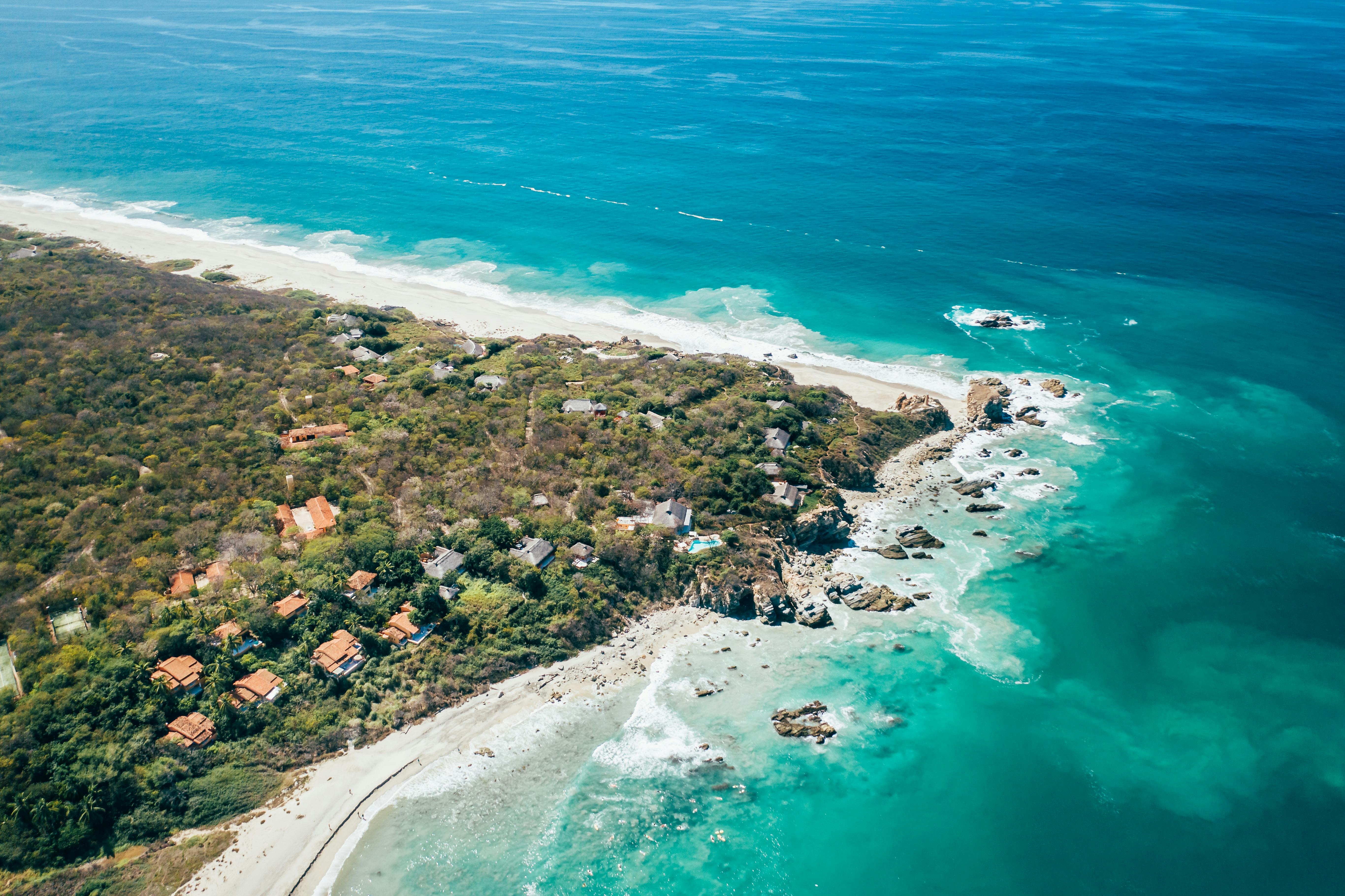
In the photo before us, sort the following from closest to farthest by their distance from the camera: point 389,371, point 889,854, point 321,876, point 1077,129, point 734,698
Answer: point 321,876, point 889,854, point 734,698, point 389,371, point 1077,129

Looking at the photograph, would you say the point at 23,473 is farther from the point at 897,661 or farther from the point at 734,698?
the point at 897,661

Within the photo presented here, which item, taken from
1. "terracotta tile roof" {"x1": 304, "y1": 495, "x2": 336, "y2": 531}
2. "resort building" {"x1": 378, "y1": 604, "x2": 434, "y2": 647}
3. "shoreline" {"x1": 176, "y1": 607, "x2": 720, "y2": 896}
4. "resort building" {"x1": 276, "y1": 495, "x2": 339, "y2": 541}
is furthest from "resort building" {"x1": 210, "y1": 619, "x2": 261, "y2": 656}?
"terracotta tile roof" {"x1": 304, "y1": 495, "x2": 336, "y2": 531}

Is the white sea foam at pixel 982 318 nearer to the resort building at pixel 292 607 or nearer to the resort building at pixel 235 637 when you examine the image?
the resort building at pixel 292 607

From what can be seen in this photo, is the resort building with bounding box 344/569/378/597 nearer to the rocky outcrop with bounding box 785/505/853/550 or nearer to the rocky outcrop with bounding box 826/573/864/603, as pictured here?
the rocky outcrop with bounding box 785/505/853/550

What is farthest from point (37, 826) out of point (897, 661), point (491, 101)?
point (491, 101)

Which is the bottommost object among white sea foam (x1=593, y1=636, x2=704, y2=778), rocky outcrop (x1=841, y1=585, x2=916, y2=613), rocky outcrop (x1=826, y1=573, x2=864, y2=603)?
white sea foam (x1=593, y1=636, x2=704, y2=778)

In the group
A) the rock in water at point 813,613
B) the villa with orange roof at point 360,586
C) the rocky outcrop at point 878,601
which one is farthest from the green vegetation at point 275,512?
the rocky outcrop at point 878,601

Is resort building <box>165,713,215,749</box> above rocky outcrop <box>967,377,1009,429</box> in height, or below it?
below

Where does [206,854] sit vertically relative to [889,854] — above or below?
above
